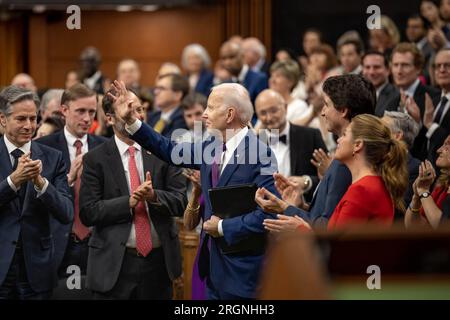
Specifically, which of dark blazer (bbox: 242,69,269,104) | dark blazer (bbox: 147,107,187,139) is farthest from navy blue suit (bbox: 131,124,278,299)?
dark blazer (bbox: 242,69,269,104)

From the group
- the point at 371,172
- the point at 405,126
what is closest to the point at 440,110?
the point at 405,126

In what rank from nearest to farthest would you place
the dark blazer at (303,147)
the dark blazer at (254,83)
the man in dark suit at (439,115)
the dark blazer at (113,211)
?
the dark blazer at (113,211) → the man in dark suit at (439,115) → the dark blazer at (303,147) → the dark blazer at (254,83)

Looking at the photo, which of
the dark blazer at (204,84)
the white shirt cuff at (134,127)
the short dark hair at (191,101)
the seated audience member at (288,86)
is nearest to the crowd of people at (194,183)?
the white shirt cuff at (134,127)

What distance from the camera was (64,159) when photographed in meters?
5.50

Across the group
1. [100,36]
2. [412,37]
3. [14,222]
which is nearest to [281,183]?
[14,222]

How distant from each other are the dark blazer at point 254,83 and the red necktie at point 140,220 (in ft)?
12.7

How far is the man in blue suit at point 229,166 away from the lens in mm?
4375

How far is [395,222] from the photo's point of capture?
4.07m

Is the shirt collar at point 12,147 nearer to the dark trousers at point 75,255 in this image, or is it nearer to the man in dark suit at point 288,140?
the dark trousers at point 75,255

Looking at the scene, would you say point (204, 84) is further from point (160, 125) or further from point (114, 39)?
point (114, 39)

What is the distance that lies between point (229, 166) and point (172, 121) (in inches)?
131

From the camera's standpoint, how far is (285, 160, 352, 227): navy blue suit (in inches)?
158
